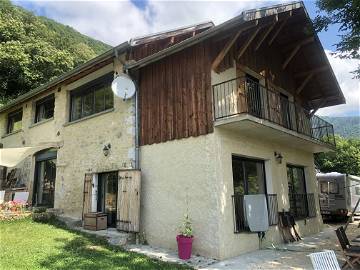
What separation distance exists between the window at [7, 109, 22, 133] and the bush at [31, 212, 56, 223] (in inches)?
326

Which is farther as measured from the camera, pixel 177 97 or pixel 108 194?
pixel 108 194

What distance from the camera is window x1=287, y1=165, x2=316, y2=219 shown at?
13.9m

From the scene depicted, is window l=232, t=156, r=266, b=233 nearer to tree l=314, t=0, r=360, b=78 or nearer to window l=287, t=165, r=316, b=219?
window l=287, t=165, r=316, b=219

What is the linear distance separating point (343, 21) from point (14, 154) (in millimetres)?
15065

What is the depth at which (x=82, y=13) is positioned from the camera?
16.1 m

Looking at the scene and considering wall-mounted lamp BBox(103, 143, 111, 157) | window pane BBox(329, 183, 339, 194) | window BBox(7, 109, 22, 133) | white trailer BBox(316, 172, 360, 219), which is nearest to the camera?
wall-mounted lamp BBox(103, 143, 111, 157)

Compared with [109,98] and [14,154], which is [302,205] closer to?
[109,98]

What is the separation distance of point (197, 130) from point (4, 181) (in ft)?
46.0

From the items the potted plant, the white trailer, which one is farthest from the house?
the white trailer

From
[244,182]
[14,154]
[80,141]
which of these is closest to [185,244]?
[244,182]

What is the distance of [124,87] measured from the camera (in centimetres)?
1177

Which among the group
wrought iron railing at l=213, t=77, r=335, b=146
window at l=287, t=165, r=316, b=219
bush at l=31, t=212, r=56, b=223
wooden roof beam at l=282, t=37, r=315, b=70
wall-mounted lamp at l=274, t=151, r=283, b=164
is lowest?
bush at l=31, t=212, r=56, b=223

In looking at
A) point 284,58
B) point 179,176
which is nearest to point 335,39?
point 284,58

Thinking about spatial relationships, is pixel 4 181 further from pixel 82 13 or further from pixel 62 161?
pixel 82 13
